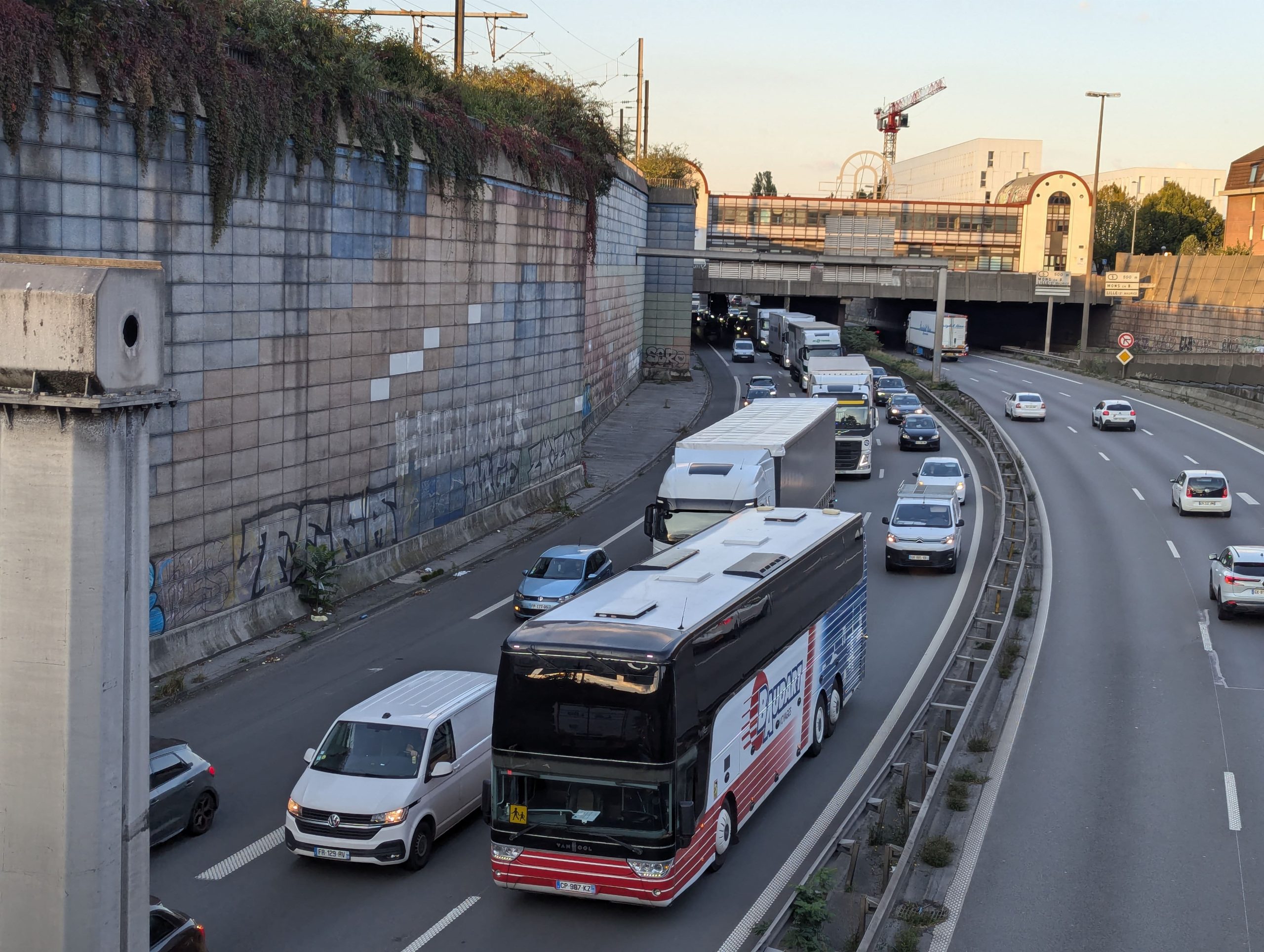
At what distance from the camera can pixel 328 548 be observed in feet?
81.0

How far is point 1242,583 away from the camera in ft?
79.9

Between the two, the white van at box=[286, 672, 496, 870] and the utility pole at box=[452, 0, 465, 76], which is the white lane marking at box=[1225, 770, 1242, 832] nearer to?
the white van at box=[286, 672, 496, 870]

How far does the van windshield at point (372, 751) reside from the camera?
13945mm

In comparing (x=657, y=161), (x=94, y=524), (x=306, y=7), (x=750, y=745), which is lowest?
(x=750, y=745)

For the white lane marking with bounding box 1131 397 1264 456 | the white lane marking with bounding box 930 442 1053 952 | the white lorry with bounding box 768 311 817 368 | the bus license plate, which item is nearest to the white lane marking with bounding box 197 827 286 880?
the bus license plate

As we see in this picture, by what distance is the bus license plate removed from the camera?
40.3ft

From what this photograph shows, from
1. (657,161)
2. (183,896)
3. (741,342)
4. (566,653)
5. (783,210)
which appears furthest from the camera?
(783,210)

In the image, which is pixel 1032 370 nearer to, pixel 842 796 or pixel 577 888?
pixel 842 796

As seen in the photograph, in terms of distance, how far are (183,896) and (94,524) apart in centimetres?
522

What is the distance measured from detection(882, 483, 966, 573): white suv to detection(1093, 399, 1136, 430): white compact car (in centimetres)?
2566

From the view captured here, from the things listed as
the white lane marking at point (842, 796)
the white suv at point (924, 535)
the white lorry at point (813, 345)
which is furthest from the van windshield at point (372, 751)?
the white lorry at point (813, 345)

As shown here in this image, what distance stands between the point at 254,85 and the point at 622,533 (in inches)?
614

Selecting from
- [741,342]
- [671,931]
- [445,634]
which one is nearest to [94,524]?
[671,931]

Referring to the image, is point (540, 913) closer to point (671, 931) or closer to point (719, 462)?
point (671, 931)
